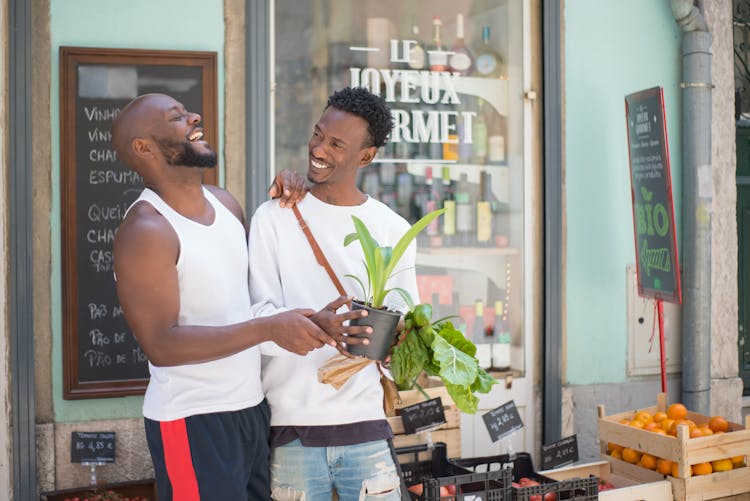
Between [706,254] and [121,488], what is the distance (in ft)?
11.6

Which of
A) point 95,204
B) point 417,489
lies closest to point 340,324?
point 417,489

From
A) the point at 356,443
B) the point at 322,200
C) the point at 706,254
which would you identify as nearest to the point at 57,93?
the point at 322,200

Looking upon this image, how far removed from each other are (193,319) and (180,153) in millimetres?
487

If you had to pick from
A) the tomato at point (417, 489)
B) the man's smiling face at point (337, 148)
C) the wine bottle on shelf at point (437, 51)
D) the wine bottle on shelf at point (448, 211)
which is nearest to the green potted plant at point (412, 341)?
the man's smiling face at point (337, 148)

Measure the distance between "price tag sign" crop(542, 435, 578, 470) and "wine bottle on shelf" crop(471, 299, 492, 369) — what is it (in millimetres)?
1053

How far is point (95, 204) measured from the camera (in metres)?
4.47

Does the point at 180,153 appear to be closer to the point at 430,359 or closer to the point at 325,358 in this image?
the point at 325,358

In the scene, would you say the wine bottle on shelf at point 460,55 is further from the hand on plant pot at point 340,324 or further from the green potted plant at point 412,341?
the hand on plant pot at point 340,324

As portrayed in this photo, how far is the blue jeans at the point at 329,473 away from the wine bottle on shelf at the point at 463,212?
289 cm

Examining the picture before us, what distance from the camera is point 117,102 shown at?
449cm

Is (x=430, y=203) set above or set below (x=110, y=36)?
below

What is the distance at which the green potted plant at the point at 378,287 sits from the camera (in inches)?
95.9

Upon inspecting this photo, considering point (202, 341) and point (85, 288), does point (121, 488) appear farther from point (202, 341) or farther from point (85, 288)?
point (202, 341)

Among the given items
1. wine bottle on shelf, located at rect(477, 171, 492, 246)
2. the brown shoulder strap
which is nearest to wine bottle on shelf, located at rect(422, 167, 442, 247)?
wine bottle on shelf, located at rect(477, 171, 492, 246)
